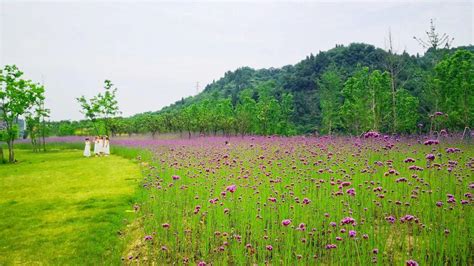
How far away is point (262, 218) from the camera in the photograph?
17.5 feet

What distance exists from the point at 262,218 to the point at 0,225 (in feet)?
20.5

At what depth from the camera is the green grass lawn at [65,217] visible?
218 inches

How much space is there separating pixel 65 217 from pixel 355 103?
25.5 meters

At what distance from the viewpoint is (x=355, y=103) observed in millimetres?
27766

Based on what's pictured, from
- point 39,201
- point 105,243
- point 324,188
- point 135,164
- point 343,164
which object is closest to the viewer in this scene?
point 105,243

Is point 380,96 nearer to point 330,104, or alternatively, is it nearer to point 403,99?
point 403,99

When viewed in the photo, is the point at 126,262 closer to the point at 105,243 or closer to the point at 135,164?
the point at 105,243

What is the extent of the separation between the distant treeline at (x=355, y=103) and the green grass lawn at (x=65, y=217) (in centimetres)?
703

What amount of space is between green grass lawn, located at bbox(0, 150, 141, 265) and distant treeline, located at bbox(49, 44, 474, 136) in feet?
23.1

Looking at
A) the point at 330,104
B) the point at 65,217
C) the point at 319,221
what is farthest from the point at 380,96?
the point at 65,217

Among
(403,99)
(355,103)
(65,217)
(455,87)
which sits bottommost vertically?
(65,217)

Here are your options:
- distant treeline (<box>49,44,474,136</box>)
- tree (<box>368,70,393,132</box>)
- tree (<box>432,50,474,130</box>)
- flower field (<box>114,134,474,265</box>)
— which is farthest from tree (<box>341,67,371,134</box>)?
flower field (<box>114,134,474,265</box>)

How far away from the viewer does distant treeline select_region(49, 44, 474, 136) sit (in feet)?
65.0

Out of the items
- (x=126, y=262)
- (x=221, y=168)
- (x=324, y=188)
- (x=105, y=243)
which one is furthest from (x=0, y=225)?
(x=324, y=188)
